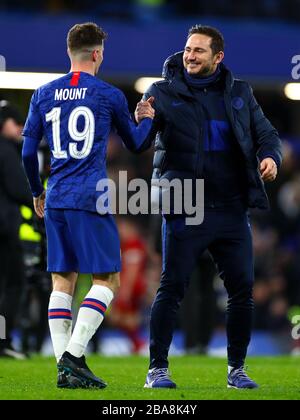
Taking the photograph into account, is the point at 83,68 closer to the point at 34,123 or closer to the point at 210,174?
→ the point at 34,123

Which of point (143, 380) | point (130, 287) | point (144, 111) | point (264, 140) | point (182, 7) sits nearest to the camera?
point (144, 111)

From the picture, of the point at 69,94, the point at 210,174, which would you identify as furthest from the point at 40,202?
the point at 210,174

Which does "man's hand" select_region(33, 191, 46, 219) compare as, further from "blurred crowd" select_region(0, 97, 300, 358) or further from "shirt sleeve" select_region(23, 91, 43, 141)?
"blurred crowd" select_region(0, 97, 300, 358)

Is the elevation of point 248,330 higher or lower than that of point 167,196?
lower

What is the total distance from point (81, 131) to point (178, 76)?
753mm

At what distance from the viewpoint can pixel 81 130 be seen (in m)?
6.25

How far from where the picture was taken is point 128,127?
6320 millimetres

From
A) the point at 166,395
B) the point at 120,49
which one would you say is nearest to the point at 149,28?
the point at 120,49

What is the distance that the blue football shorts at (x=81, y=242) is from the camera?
20.5ft

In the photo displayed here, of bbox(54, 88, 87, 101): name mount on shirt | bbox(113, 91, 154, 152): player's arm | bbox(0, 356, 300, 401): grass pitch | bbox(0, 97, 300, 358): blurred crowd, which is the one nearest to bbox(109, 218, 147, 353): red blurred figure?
bbox(0, 97, 300, 358): blurred crowd

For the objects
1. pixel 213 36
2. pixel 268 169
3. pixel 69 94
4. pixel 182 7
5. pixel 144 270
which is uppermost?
pixel 182 7

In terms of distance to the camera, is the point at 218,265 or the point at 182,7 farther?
the point at 182,7

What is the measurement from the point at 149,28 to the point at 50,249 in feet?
29.2

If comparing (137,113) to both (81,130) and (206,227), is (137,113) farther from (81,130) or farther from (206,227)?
(206,227)
